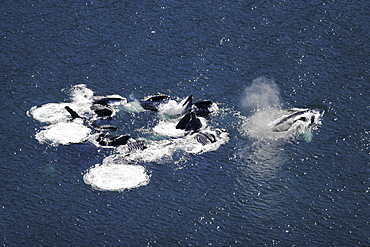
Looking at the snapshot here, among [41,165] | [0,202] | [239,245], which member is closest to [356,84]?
[239,245]

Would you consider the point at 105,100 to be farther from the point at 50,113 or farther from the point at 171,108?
the point at 171,108

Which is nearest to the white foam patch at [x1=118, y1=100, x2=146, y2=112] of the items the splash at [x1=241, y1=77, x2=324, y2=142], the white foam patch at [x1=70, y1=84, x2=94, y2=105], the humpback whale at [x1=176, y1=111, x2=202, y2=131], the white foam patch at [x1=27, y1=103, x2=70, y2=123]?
the white foam patch at [x1=70, y1=84, x2=94, y2=105]

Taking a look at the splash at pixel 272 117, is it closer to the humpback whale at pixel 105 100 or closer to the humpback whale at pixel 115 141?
the humpback whale at pixel 115 141

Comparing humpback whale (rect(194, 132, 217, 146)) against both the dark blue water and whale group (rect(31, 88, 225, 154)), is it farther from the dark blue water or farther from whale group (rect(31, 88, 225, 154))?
the dark blue water

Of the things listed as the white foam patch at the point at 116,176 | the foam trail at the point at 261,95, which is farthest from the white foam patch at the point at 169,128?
the foam trail at the point at 261,95

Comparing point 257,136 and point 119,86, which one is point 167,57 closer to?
point 119,86

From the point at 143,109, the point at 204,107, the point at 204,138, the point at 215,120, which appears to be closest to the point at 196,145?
the point at 204,138
